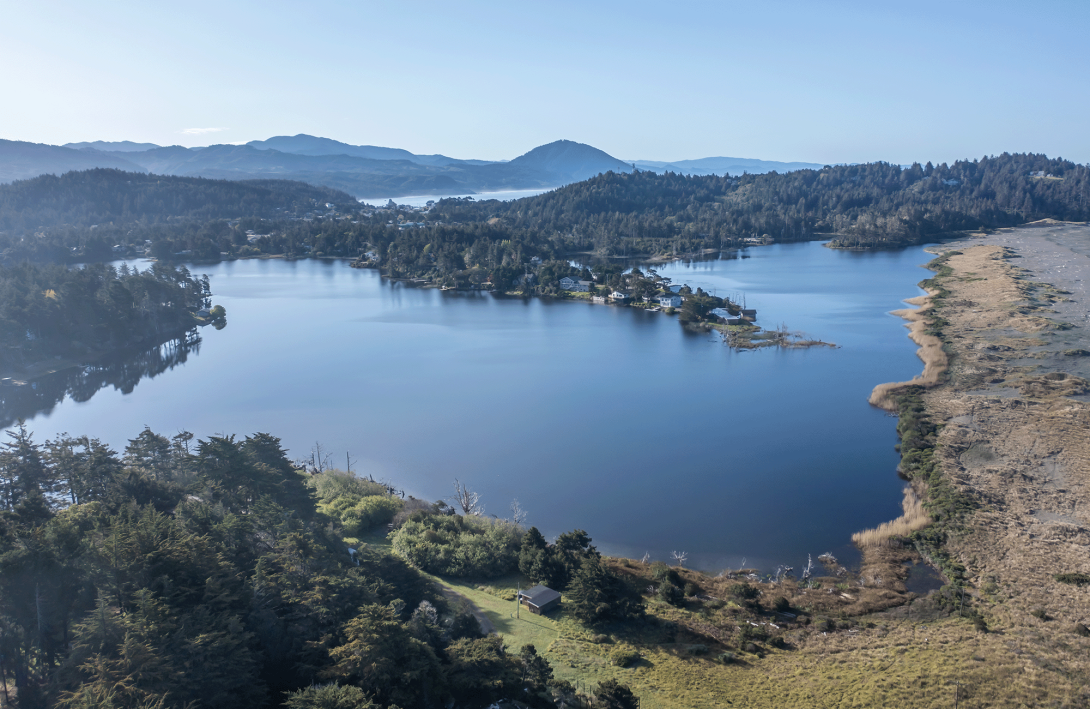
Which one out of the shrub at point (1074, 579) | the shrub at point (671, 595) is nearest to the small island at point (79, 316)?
the shrub at point (671, 595)

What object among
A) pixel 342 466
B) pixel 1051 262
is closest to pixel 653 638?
pixel 342 466

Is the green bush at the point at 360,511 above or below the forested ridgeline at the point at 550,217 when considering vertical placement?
below

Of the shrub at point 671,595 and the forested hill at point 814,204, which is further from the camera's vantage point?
the forested hill at point 814,204

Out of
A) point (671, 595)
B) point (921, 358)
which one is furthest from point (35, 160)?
point (671, 595)

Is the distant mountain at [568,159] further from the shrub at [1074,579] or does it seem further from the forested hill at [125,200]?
the shrub at [1074,579]

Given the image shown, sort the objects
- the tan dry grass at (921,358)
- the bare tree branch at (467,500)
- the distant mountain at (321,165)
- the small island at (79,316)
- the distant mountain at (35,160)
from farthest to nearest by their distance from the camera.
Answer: the distant mountain at (321,165), the distant mountain at (35,160), the small island at (79,316), the tan dry grass at (921,358), the bare tree branch at (467,500)

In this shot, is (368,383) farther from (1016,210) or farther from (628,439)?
(1016,210)

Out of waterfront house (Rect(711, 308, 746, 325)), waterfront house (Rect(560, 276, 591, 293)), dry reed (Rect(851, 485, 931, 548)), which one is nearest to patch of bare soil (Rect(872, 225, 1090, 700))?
dry reed (Rect(851, 485, 931, 548))
